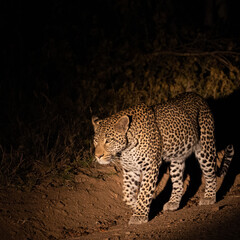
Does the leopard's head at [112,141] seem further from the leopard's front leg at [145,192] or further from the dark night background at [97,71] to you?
the dark night background at [97,71]

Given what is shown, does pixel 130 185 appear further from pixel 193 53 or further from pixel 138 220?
pixel 193 53

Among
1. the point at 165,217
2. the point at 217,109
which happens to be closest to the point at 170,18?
the point at 217,109

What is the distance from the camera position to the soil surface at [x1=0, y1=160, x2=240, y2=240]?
14.2ft

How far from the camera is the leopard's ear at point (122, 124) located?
477 cm

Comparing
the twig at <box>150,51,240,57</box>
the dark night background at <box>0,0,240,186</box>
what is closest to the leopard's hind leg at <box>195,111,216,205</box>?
the dark night background at <box>0,0,240,186</box>

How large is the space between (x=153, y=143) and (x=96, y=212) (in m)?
1.47

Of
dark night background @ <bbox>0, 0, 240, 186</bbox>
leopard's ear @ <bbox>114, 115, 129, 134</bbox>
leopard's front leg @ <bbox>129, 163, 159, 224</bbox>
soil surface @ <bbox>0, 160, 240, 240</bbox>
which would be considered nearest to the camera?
soil surface @ <bbox>0, 160, 240, 240</bbox>

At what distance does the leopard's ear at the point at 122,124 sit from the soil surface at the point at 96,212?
48.8 inches

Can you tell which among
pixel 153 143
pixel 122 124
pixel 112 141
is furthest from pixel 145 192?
pixel 122 124

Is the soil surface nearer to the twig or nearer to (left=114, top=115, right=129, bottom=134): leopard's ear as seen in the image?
(left=114, top=115, right=129, bottom=134): leopard's ear

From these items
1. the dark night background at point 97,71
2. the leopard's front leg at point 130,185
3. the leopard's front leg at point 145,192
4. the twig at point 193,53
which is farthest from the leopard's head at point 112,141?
the twig at point 193,53

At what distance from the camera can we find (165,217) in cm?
515

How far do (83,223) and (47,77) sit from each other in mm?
Result: 5037

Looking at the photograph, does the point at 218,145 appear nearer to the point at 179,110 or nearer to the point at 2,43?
the point at 179,110
